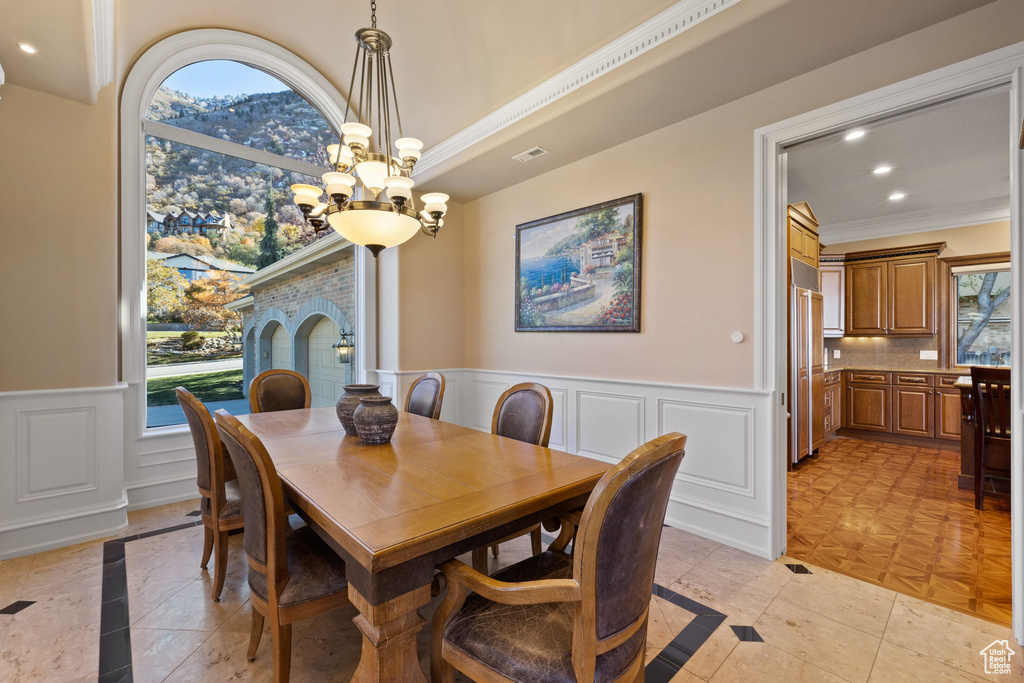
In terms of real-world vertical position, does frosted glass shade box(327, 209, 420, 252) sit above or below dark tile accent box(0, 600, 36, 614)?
above

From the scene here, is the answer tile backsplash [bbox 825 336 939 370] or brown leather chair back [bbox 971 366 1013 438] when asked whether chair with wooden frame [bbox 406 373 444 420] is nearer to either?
brown leather chair back [bbox 971 366 1013 438]

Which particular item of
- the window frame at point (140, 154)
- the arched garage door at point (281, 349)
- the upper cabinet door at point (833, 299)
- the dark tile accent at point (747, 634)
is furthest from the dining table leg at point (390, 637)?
the upper cabinet door at point (833, 299)

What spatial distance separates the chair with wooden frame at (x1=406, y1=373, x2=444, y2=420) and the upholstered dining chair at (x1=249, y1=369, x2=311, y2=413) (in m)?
0.85

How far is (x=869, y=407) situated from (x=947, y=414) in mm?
704

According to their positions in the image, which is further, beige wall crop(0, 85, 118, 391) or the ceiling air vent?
the ceiling air vent

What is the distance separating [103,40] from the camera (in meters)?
2.29

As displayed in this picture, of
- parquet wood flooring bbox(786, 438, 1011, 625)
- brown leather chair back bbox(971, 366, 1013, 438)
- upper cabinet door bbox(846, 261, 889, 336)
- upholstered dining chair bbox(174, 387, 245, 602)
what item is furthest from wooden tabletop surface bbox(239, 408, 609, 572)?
upper cabinet door bbox(846, 261, 889, 336)

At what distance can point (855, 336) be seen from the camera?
598cm

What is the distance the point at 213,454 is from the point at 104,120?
2.41 meters

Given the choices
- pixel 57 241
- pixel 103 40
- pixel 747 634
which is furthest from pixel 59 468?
pixel 747 634

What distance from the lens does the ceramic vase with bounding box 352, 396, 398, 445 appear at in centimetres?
203

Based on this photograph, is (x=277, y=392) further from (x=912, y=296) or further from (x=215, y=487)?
(x=912, y=296)

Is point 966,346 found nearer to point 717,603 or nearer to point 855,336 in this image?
point 855,336

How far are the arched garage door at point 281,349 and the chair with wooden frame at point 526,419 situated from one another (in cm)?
257
